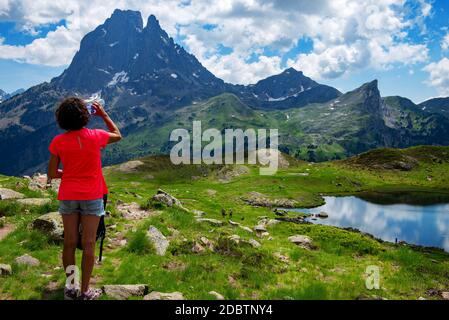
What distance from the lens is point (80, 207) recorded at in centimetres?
959

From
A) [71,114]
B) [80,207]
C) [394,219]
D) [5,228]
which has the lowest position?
[394,219]

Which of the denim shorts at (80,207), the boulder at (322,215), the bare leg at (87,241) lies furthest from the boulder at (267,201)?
the denim shorts at (80,207)

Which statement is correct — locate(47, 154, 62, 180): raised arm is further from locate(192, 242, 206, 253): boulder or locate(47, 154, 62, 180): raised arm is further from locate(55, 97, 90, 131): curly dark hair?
locate(192, 242, 206, 253): boulder

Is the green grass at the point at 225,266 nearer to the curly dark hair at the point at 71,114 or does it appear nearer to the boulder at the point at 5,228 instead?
the boulder at the point at 5,228

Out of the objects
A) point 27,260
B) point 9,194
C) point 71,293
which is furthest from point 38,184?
point 71,293

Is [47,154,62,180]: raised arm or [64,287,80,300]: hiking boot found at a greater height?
[47,154,62,180]: raised arm

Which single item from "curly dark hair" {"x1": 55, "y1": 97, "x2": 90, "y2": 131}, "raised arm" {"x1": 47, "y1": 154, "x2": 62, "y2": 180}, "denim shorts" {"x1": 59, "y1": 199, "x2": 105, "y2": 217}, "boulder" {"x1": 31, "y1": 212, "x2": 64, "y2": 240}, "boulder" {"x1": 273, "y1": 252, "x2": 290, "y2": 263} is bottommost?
"boulder" {"x1": 273, "y1": 252, "x2": 290, "y2": 263}

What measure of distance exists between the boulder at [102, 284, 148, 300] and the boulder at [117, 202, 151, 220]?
42.8 ft

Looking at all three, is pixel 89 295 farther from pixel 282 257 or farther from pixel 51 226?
pixel 282 257

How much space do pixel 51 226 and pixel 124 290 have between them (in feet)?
23.9

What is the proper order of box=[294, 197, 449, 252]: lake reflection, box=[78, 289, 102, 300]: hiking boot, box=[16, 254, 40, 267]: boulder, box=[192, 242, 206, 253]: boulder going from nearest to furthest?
box=[78, 289, 102, 300]: hiking boot
box=[16, 254, 40, 267]: boulder
box=[192, 242, 206, 253]: boulder
box=[294, 197, 449, 252]: lake reflection

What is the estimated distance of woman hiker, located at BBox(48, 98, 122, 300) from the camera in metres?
9.40

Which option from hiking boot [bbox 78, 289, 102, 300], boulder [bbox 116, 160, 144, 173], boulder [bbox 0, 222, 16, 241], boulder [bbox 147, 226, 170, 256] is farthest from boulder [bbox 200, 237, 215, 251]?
boulder [bbox 116, 160, 144, 173]
